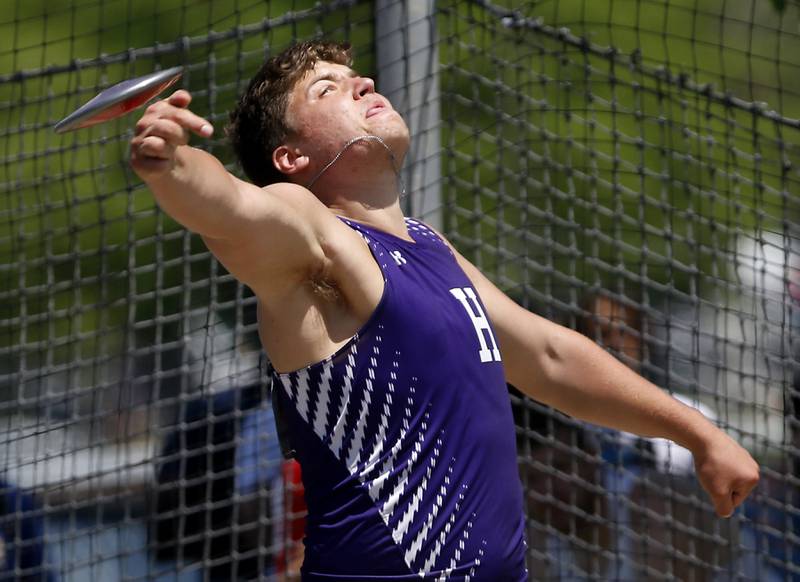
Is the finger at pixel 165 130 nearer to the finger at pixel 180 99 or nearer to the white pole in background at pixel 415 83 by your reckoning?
the finger at pixel 180 99

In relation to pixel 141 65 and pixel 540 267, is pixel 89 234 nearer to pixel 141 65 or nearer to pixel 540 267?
pixel 141 65

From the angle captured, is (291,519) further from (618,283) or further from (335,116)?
(335,116)

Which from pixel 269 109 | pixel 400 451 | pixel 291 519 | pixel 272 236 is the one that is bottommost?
pixel 291 519

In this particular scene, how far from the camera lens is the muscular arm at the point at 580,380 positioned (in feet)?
10.4

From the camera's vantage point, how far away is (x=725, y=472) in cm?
305

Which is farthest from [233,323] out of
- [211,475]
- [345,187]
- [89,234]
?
[345,187]

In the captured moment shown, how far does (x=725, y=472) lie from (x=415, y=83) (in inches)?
71.8

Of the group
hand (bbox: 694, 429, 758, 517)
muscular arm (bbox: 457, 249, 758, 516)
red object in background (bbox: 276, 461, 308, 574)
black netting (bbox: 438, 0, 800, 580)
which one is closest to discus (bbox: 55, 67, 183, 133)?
muscular arm (bbox: 457, 249, 758, 516)

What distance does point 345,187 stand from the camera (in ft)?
9.87

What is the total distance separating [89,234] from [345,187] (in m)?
4.31

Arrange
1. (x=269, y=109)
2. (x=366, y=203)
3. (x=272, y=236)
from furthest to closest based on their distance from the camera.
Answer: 1. (x=269, y=109)
2. (x=366, y=203)
3. (x=272, y=236)

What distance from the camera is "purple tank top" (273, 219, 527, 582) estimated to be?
262cm

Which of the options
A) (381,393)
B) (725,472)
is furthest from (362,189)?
(725,472)

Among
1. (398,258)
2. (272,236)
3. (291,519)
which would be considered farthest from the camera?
(291,519)
